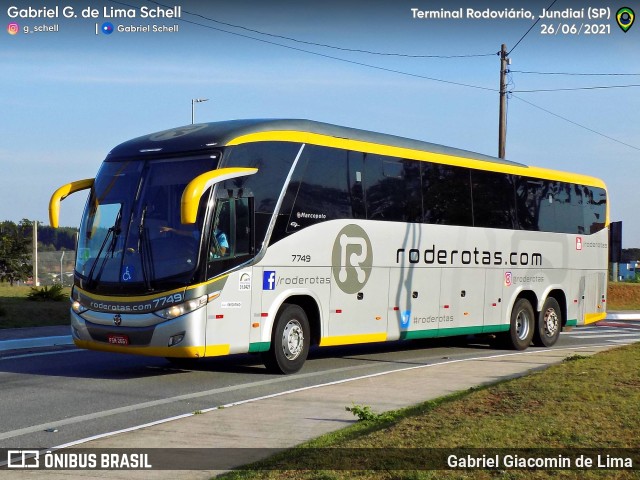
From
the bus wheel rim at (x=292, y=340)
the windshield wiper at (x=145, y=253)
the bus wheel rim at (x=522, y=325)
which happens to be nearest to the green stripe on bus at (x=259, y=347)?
the bus wheel rim at (x=292, y=340)

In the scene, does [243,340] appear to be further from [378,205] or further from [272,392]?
[378,205]

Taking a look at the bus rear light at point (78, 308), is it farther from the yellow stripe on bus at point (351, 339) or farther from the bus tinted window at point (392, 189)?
the bus tinted window at point (392, 189)

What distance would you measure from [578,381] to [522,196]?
8.89 meters

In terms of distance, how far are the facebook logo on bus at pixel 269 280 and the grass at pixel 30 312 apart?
972cm

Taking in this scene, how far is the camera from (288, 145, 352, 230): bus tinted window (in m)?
14.7

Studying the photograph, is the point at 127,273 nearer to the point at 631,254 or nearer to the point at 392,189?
the point at 392,189

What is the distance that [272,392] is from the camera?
12.6 m

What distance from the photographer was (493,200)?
19.9 metres

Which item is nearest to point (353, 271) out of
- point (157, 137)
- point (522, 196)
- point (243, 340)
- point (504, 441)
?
point (243, 340)

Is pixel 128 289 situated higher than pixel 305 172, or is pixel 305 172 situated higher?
pixel 305 172

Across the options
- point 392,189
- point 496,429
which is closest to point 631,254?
point 392,189

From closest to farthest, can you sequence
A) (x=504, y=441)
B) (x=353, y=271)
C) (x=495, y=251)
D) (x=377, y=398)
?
1. (x=504, y=441)
2. (x=377, y=398)
3. (x=353, y=271)
4. (x=495, y=251)

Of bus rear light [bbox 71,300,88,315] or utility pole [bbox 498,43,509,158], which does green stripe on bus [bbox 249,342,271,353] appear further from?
utility pole [bbox 498,43,509,158]

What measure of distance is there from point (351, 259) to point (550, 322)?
763 cm
